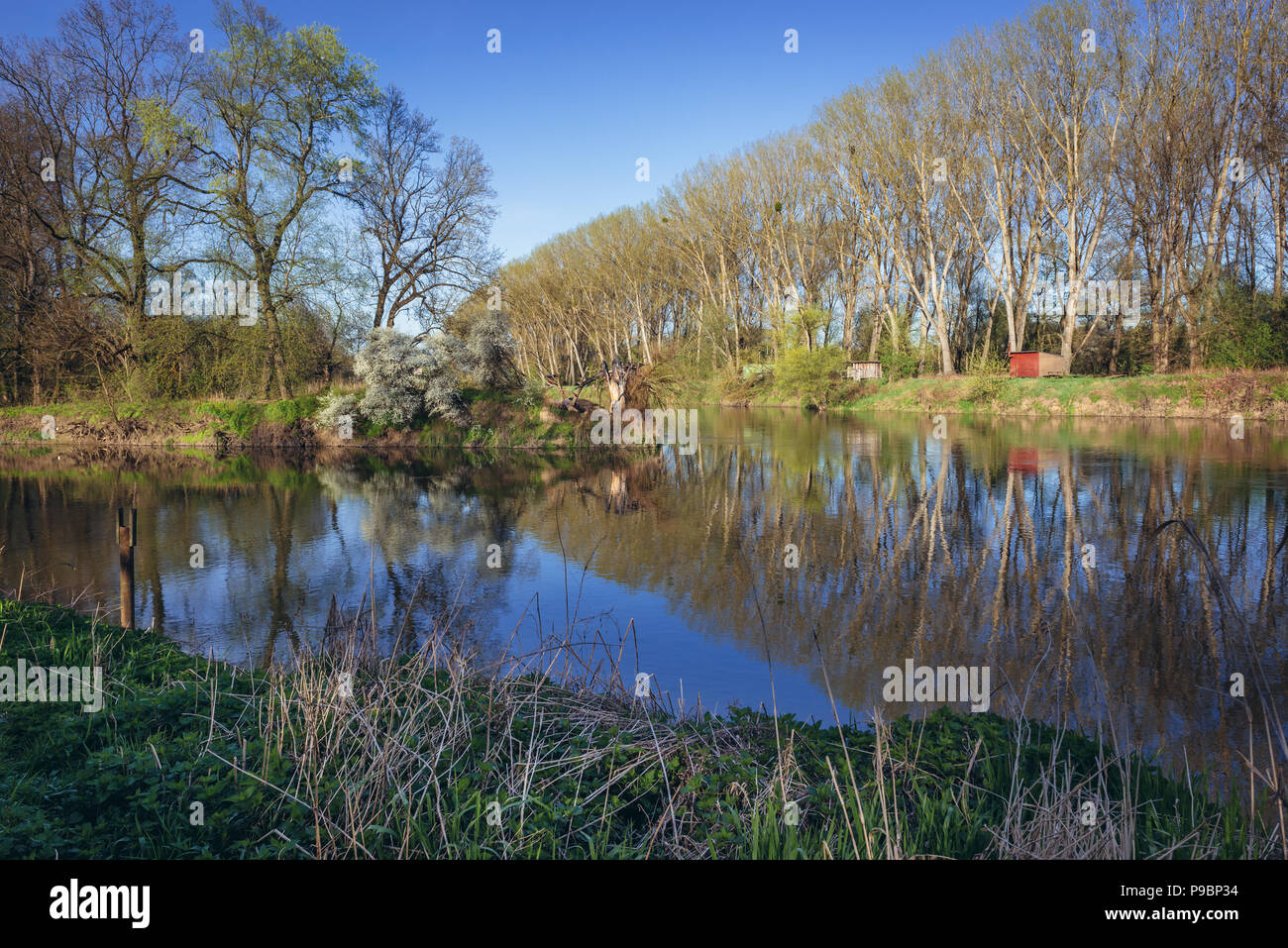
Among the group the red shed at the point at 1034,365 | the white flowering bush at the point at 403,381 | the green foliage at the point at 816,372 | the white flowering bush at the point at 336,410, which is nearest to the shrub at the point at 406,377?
the white flowering bush at the point at 403,381

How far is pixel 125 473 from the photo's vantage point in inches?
832

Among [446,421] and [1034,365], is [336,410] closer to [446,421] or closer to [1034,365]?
[446,421]

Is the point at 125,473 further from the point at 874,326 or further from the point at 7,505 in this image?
the point at 874,326

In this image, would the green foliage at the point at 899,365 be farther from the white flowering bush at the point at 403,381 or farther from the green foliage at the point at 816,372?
the white flowering bush at the point at 403,381

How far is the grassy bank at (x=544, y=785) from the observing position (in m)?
3.45

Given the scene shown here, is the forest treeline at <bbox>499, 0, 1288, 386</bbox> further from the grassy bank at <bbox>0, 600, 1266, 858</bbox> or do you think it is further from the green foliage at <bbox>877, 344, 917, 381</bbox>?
the grassy bank at <bbox>0, 600, 1266, 858</bbox>

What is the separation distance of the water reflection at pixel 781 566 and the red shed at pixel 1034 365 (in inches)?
825

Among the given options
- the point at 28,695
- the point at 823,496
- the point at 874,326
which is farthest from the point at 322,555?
the point at 874,326

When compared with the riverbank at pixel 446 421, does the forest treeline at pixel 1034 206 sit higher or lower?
higher

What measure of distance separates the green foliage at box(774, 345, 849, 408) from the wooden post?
41.2 metres

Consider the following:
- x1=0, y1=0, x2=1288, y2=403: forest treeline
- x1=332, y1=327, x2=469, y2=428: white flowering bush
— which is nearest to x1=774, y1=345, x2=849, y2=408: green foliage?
x1=0, y1=0, x2=1288, y2=403: forest treeline

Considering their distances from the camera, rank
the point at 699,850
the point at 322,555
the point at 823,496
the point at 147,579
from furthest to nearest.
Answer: the point at 823,496 → the point at 322,555 → the point at 147,579 → the point at 699,850

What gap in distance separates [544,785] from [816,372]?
4388 cm
